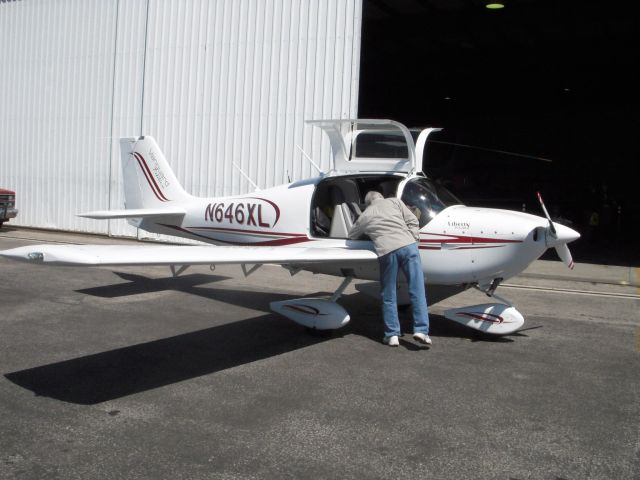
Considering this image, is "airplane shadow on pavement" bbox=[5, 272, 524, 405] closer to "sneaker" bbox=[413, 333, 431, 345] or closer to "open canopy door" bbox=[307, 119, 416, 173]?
"sneaker" bbox=[413, 333, 431, 345]

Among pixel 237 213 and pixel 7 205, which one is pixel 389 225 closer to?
pixel 237 213

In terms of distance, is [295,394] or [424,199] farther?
[424,199]

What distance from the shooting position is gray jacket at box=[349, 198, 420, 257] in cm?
648

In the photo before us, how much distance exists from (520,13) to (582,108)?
59.3ft

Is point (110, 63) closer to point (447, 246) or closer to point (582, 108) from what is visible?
point (447, 246)

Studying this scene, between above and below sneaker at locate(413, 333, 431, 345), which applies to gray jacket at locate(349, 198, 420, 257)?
above

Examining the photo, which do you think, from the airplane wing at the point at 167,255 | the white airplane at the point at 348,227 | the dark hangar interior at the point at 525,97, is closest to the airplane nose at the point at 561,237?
the white airplane at the point at 348,227

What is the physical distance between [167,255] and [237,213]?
3.02 m

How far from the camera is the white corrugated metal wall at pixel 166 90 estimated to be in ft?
43.0

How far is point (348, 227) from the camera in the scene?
7512mm

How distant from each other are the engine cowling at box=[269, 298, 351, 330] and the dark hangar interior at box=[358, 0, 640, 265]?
27.9ft

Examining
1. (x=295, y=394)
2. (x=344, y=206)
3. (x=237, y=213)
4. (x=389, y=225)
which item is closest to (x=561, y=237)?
(x=389, y=225)

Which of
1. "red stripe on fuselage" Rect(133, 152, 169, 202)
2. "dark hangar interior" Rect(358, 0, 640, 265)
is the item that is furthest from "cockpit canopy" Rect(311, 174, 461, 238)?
"dark hangar interior" Rect(358, 0, 640, 265)

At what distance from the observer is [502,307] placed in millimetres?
6883
